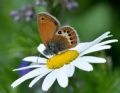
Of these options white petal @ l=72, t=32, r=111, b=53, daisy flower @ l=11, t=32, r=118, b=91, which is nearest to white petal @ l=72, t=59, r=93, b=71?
daisy flower @ l=11, t=32, r=118, b=91

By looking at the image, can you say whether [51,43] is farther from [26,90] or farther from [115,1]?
[115,1]

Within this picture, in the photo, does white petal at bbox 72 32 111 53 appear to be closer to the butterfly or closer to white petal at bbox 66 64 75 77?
the butterfly

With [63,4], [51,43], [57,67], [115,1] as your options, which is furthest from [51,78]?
[115,1]

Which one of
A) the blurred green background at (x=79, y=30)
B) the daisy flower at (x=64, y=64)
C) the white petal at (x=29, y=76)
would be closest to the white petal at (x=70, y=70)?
the daisy flower at (x=64, y=64)

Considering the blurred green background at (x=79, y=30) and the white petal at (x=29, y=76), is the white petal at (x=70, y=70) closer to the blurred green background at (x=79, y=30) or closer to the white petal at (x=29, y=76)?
the white petal at (x=29, y=76)

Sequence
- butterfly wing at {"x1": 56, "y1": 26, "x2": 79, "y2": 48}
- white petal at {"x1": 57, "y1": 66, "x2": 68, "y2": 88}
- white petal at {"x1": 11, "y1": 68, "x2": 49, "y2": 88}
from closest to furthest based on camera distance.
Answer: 1. white petal at {"x1": 57, "y1": 66, "x2": 68, "y2": 88}
2. white petal at {"x1": 11, "y1": 68, "x2": 49, "y2": 88}
3. butterfly wing at {"x1": 56, "y1": 26, "x2": 79, "y2": 48}

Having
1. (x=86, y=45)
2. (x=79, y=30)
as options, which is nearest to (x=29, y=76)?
(x=86, y=45)
